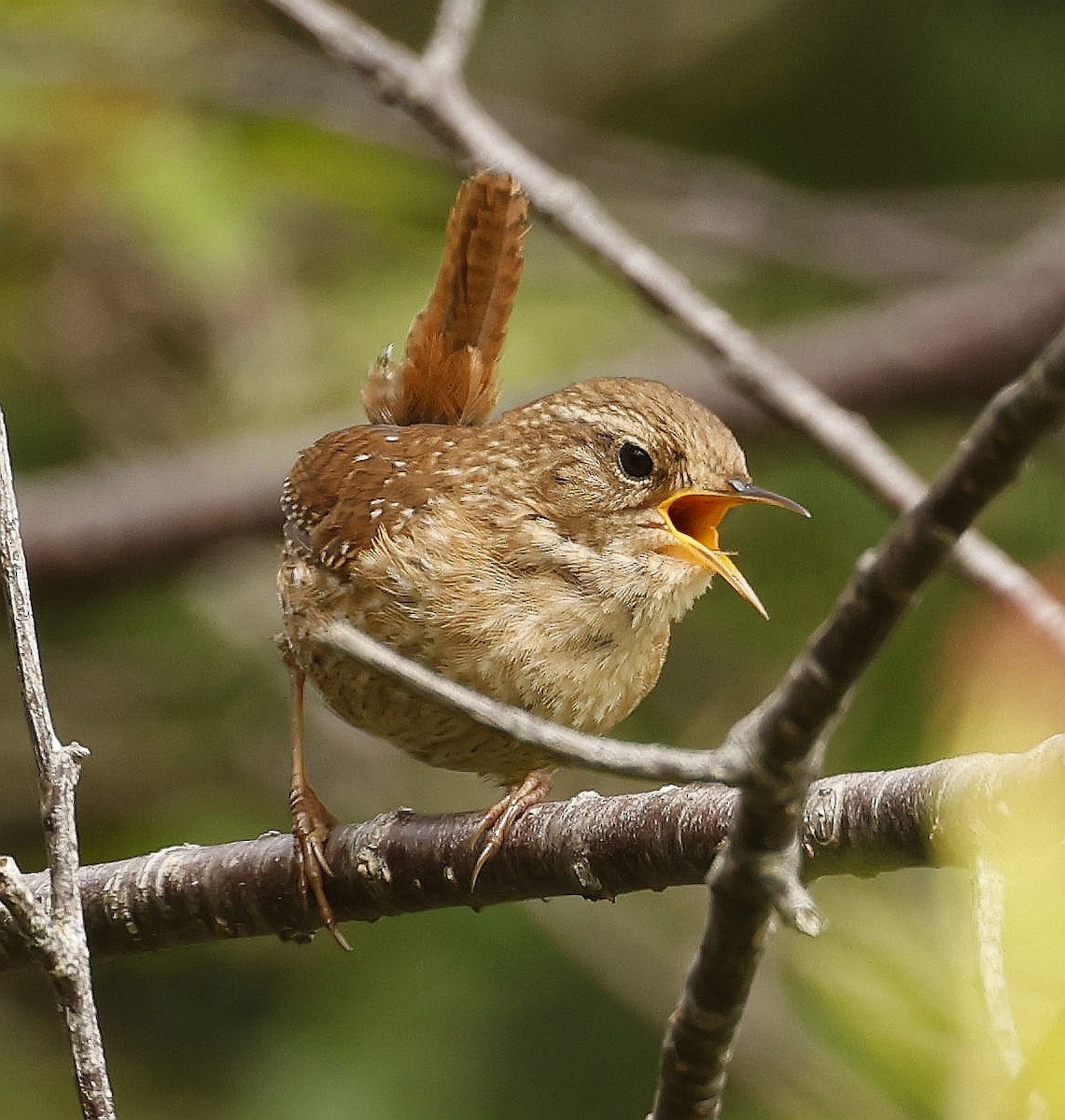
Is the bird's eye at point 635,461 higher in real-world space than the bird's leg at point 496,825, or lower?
higher

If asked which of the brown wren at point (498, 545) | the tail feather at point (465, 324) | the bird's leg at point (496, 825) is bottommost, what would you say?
the bird's leg at point (496, 825)

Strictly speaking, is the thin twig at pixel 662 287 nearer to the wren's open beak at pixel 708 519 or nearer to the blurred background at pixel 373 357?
the wren's open beak at pixel 708 519

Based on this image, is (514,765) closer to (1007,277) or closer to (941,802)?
(941,802)

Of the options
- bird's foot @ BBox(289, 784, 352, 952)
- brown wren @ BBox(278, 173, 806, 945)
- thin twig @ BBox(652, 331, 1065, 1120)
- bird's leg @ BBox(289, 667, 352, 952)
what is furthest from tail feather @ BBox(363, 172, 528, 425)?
thin twig @ BBox(652, 331, 1065, 1120)

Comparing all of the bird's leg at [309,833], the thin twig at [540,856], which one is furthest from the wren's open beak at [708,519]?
the bird's leg at [309,833]

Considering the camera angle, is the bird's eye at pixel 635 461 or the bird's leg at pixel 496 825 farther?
the bird's eye at pixel 635 461

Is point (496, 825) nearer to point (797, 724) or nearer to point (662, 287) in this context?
point (662, 287)

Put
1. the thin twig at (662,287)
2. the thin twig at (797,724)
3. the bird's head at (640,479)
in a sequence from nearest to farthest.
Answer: the thin twig at (797,724), the thin twig at (662,287), the bird's head at (640,479)

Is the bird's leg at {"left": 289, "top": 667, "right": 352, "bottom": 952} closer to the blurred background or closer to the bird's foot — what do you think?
the bird's foot
